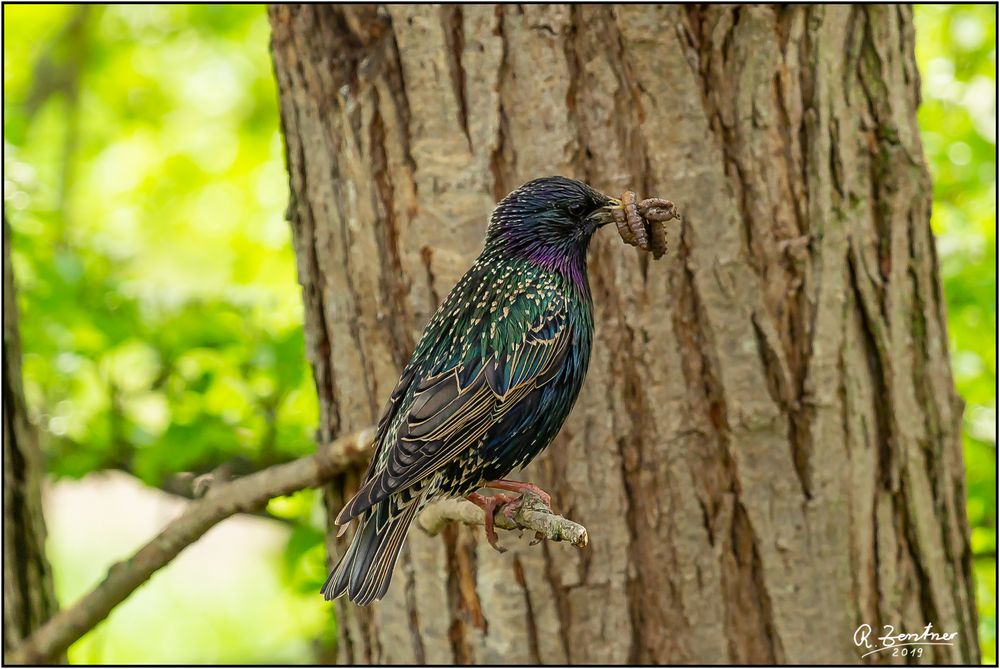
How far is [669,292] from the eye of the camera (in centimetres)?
345

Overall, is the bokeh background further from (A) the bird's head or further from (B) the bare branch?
(A) the bird's head

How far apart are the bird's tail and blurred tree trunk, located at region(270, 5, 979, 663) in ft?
4.23

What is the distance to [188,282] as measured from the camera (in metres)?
9.61

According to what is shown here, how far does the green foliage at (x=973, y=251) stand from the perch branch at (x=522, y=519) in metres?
2.93

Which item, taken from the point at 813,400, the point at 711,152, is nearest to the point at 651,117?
the point at 711,152

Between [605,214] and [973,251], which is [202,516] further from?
[973,251]

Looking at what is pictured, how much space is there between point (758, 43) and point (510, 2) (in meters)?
0.82

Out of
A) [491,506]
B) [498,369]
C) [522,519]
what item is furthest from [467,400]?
[491,506]

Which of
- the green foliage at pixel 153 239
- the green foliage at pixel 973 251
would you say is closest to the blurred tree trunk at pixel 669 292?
the green foliage at pixel 153 239

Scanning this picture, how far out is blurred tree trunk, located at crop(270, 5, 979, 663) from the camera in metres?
3.36

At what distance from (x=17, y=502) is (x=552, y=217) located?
2875 mm

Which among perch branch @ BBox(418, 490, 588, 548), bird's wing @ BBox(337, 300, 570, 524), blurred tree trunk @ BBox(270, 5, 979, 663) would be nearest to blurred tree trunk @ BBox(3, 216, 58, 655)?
blurred tree trunk @ BBox(270, 5, 979, 663)
